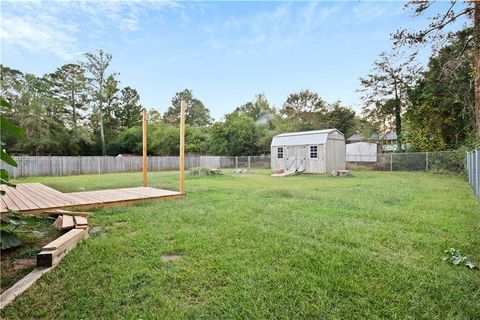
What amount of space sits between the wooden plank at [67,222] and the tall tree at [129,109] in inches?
1078

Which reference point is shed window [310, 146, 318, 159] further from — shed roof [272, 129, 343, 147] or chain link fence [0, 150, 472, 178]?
chain link fence [0, 150, 472, 178]

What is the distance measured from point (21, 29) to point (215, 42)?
7.08m

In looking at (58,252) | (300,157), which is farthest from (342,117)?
(58,252)

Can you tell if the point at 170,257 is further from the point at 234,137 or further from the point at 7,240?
the point at 234,137

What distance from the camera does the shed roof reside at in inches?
566

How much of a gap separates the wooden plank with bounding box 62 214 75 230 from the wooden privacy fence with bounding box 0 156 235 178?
36.5 ft

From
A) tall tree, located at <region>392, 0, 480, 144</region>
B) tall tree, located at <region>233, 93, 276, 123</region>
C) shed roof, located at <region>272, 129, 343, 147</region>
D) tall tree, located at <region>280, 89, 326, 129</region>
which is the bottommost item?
shed roof, located at <region>272, 129, 343, 147</region>

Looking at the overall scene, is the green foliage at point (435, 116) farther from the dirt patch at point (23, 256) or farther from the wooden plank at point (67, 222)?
the dirt patch at point (23, 256)

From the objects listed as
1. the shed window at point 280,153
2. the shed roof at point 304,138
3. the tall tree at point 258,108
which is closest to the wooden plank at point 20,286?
the shed roof at point 304,138

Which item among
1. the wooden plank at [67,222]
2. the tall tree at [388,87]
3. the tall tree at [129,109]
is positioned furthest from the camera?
the tall tree at [129,109]

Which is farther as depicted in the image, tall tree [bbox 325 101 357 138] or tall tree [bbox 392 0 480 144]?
tall tree [bbox 325 101 357 138]

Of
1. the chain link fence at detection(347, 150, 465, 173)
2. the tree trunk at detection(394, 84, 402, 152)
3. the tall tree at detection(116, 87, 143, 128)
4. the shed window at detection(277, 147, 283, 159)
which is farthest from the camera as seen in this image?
the tall tree at detection(116, 87, 143, 128)

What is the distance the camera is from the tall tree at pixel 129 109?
93.7 feet

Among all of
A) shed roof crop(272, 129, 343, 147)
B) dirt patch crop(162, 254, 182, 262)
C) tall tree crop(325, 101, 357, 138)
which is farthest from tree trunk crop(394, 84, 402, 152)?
dirt patch crop(162, 254, 182, 262)
